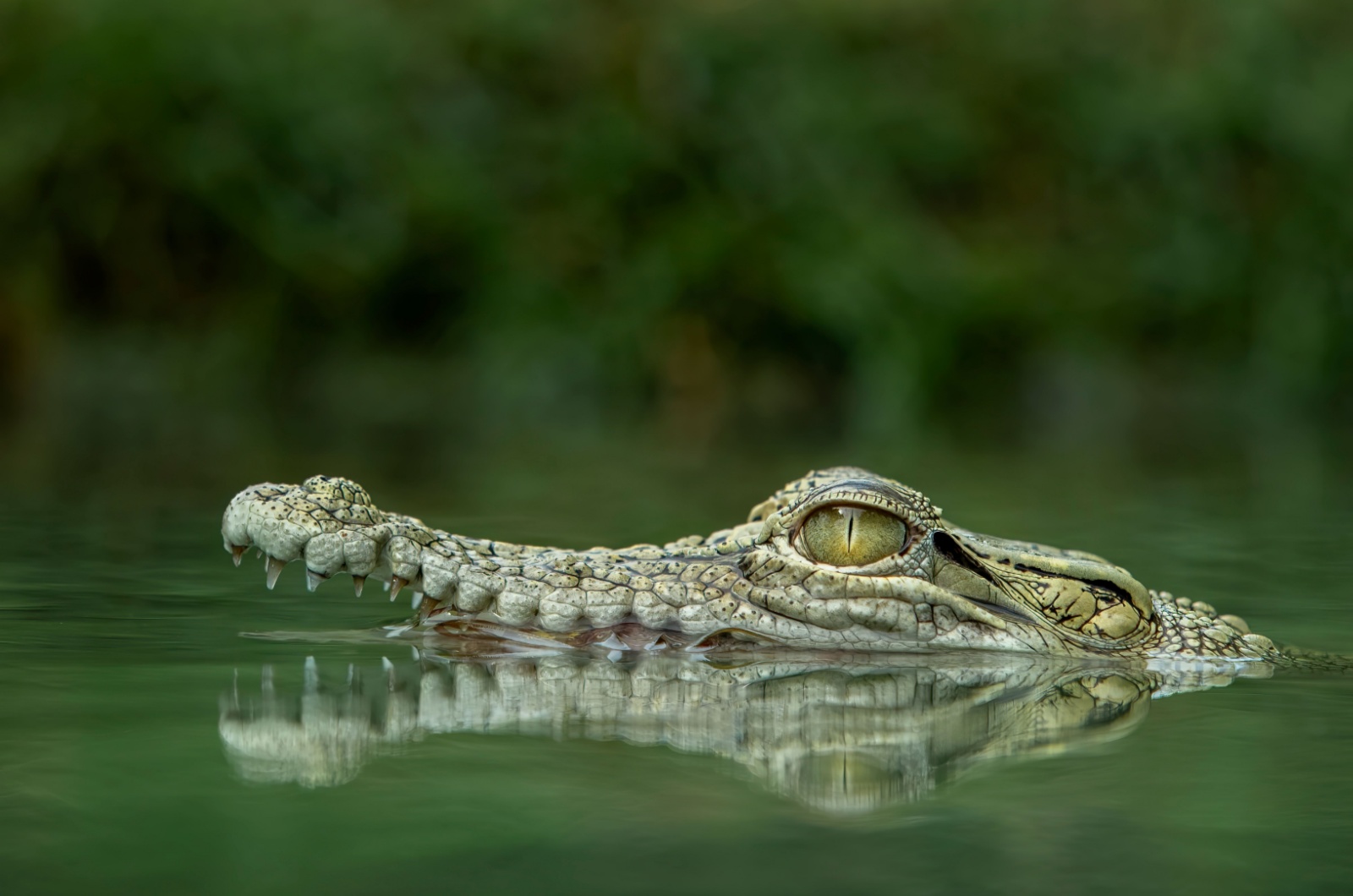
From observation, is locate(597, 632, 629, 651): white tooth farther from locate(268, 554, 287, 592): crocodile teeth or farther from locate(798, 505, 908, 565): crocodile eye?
locate(268, 554, 287, 592): crocodile teeth

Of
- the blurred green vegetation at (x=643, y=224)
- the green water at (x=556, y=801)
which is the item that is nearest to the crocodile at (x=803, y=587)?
the green water at (x=556, y=801)

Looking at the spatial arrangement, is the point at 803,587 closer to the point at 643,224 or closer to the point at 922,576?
the point at 922,576

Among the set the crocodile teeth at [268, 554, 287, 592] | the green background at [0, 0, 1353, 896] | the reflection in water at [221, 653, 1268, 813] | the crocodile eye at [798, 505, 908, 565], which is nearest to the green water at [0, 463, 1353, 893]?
the reflection in water at [221, 653, 1268, 813]

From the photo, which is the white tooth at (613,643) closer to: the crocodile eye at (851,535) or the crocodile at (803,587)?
the crocodile at (803,587)

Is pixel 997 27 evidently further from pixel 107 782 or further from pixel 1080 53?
pixel 107 782

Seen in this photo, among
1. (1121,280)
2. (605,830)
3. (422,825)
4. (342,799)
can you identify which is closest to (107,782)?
(342,799)

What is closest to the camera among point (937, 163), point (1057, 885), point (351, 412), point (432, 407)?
point (1057, 885)
